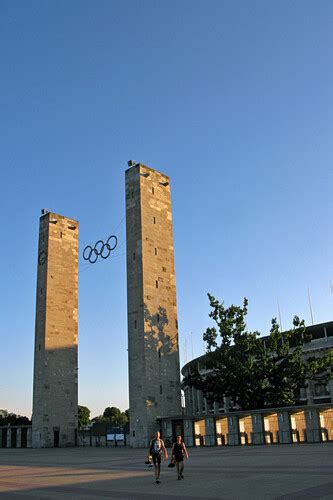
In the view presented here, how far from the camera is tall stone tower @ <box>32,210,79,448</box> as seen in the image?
70750 millimetres

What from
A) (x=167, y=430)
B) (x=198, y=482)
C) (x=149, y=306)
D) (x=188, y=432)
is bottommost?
(x=198, y=482)

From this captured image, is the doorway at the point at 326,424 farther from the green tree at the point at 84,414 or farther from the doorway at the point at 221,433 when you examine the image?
the green tree at the point at 84,414

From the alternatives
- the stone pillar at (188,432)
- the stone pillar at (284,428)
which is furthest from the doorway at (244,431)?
the stone pillar at (188,432)

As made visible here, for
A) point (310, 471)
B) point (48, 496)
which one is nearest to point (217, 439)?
point (310, 471)

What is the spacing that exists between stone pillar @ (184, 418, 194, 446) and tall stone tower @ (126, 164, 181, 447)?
702 centimetres

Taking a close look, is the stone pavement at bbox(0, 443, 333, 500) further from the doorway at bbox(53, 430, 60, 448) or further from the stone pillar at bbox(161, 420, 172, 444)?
the doorway at bbox(53, 430, 60, 448)

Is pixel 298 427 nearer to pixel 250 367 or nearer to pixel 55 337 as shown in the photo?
pixel 250 367

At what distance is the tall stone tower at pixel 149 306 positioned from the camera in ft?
187

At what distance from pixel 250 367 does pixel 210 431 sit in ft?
27.4

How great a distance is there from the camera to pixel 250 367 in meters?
51.6

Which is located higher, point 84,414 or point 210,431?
point 84,414

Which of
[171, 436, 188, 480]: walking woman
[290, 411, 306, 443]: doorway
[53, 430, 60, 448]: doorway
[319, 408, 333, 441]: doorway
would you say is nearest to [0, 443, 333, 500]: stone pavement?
[171, 436, 188, 480]: walking woman

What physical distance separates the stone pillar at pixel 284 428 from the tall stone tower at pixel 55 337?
129 ft

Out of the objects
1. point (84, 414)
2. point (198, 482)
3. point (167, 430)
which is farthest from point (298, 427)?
point (84, 414)
